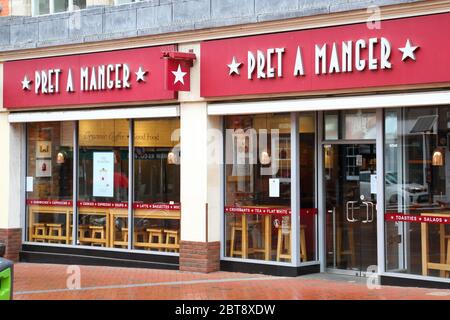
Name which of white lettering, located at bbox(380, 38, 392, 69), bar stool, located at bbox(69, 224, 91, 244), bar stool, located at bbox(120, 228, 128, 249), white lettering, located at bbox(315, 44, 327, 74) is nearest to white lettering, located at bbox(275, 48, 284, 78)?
white lettering, located at bbox(315, 44, 327, 74)

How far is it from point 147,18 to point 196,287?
522 centimetres

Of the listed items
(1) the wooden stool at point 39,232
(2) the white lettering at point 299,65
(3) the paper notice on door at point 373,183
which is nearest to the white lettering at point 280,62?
(2) the white lettering at point 299,65

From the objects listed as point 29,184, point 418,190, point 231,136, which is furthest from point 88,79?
point 418,190

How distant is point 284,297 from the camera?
1116 centimetres

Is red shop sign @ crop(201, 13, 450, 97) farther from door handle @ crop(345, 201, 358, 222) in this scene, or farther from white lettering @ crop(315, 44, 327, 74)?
door handle @ crop(345, 201, 358, 222)

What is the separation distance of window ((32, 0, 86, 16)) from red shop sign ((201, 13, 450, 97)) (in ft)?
12.5

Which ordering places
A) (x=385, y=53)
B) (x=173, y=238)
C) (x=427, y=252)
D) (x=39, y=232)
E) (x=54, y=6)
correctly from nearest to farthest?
(x=385, y=53)
(x=427, y=252)
(x=173, y=238)
(x=54, y=6)
(x=39, y=232)

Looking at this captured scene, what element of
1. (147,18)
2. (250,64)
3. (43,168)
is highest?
(147,18)

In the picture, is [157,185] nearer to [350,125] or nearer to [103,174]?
[103,174]

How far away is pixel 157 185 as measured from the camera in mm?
14844

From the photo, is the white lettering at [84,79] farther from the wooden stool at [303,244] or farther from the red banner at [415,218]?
the red banner at [415,218]

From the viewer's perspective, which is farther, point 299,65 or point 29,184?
point 29,184

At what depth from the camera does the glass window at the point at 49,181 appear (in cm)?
1628

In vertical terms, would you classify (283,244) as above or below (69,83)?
below
